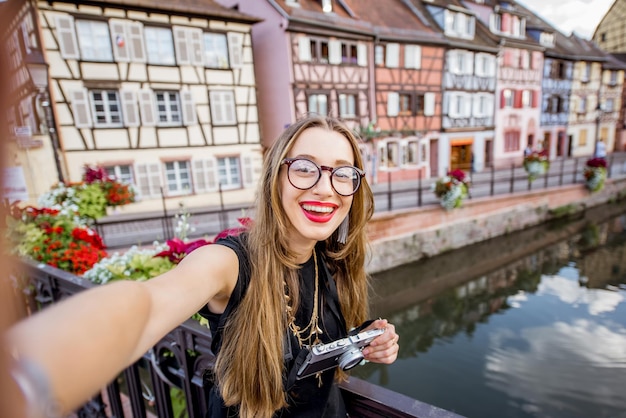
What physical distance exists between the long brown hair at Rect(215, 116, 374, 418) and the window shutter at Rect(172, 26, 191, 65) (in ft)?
41.2

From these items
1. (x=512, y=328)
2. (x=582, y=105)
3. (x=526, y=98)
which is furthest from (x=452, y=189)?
(x=582, y=105)

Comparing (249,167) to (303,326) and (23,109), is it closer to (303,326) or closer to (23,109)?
(303,326)

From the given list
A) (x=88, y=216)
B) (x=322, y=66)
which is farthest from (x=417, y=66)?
(x=88, y=216)

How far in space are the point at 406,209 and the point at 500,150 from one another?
1419 centimetres

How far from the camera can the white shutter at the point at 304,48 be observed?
1376 cm

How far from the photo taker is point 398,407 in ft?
3.45

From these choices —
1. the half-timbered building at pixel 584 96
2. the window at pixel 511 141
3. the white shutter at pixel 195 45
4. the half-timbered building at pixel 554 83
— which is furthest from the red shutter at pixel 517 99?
the white shutter at pixel 195 45

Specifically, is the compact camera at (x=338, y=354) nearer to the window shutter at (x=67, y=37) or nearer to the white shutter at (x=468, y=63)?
the window shutter at (x=67, y=37)

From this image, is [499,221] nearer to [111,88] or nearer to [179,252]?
[179,252]

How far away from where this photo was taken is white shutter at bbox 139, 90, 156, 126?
11648 millimetres

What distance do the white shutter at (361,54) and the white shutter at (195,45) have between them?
21.9ft

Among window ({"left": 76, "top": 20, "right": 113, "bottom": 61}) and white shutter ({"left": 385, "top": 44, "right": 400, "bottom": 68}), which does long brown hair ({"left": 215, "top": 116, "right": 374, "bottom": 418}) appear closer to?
window ({"left": 76, "top": 20, "right": 113, "bottom": 61})

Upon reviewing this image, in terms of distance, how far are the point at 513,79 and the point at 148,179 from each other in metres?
20.8

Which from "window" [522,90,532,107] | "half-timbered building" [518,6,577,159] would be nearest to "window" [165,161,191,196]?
"window" [522,90,532,107]
